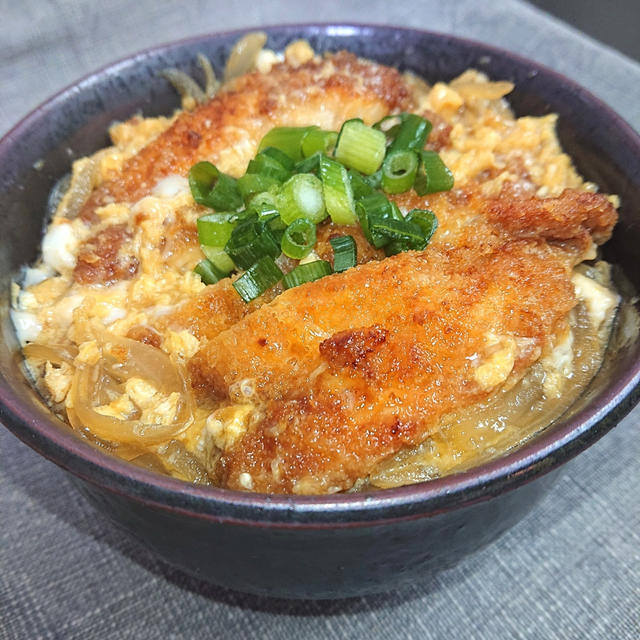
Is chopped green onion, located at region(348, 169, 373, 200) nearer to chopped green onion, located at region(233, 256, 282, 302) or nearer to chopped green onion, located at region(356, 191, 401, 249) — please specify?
chopped green onion, located at region(356, 191, 401, 249)

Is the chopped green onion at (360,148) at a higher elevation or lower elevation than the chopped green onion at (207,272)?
higher

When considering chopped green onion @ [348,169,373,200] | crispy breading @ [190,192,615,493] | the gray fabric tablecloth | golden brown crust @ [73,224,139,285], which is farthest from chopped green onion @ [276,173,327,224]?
the gray fabric tablecloth

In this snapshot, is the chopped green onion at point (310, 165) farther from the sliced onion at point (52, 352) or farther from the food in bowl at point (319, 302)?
the sliced onion at point (52, 352)

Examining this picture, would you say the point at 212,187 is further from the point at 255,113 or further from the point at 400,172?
the point at 400,172

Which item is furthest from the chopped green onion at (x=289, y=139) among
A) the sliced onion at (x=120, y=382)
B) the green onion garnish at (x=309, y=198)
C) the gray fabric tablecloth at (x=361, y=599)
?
the gray fabric tablecloth at (x=361, y=599)

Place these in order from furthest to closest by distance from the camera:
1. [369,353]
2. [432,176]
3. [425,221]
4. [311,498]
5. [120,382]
Answer: [432,176] → [425,221] → [120,382] → [369,353] → [311,498]

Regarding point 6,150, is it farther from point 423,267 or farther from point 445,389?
point 445,389

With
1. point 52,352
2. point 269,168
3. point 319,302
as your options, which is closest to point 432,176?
point 269,168
